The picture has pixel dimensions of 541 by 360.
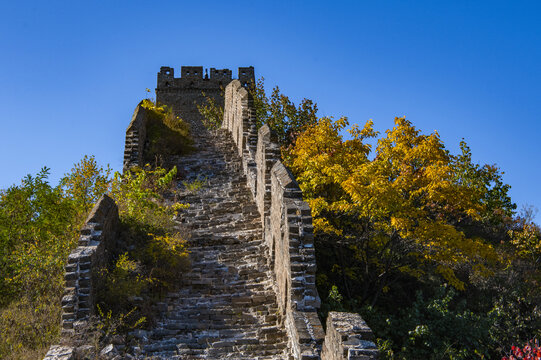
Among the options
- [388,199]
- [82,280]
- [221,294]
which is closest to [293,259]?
[221,294]

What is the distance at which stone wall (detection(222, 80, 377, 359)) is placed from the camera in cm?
855

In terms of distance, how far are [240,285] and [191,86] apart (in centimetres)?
2682

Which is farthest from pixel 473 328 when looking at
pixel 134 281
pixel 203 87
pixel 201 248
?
pixel 203 87

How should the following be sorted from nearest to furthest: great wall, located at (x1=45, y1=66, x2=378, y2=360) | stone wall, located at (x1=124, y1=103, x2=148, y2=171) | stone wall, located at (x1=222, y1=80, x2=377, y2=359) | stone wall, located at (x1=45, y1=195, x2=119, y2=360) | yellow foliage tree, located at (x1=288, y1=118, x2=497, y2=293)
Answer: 1. stone wall, located at (x1=222, y1=80, x2=377, y2=359)
2. great wall, located at (x1=45, y1=66, x2=378, y2=360)
3. stone wall, located at (x1=45, y1=195, x2=119, y2=360)
4. yellow foliage tree, located at (x1=288, y1=118, x2=497, y2=293)
5. stone wall, located at (x1=124, y1=103, x2=148, y2=171)

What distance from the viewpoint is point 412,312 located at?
14.4m

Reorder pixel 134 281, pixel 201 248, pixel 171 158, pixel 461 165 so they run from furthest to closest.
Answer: pixel 461 165, pixel 171 158, pixel 201 248, pixel 134 281

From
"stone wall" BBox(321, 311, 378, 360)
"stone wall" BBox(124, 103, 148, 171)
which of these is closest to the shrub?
"stone wall" BBox(124, 103, 148, 171)

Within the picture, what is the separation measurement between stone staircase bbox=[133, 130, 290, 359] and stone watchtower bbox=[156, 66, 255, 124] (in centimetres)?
2042

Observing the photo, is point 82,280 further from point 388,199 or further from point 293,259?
point 388,199

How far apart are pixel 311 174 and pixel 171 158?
526 cm

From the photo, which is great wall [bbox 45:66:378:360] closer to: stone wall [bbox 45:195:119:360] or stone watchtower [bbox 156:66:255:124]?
stone wall [bbox 45:195:119:360]

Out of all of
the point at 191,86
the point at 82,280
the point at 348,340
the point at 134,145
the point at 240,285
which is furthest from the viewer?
the point at 191,86

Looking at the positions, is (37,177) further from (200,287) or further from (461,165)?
(461,165)

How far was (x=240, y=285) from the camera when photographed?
1129cm
